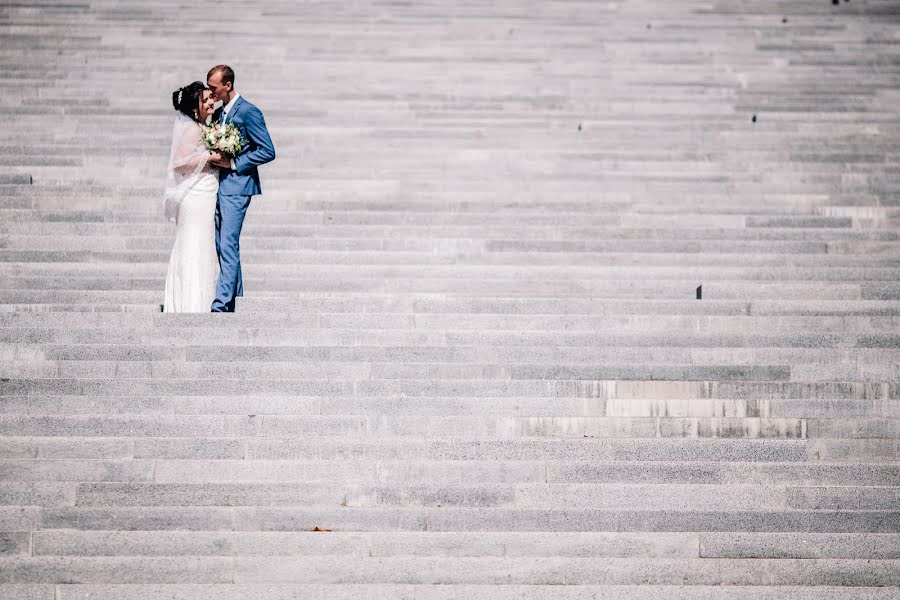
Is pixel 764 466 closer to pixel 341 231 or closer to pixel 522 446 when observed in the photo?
pixel 522 446

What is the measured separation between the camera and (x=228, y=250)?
777 centimetres

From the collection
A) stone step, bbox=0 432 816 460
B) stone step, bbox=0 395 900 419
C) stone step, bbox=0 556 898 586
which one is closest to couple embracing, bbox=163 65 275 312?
stone step, bbox=0 395 900 419

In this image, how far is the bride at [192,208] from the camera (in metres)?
7.79

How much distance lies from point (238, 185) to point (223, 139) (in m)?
0.37

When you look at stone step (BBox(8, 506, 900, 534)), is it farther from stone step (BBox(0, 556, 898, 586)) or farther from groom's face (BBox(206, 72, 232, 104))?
groom's face (BBox(206, 72, 232, 104))

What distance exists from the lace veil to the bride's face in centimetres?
11

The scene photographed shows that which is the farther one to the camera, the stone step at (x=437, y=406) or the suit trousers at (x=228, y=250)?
the suit trousers at (x=228, y=250)

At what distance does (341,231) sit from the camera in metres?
9.06

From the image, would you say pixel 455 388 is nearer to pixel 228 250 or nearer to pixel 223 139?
pixel 228 250

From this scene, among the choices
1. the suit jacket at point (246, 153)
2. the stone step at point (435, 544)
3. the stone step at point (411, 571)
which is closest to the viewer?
the stone step at point (411, 571)

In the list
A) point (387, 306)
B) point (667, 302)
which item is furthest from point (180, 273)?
point (667, 302)

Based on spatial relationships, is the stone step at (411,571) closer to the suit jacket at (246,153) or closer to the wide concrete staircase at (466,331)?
the wide concrete staircase at (466,331)

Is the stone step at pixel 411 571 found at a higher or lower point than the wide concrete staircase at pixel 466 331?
lower

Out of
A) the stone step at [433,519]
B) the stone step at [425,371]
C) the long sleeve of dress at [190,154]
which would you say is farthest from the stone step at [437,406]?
the long sleeve of dress at [190,154]
